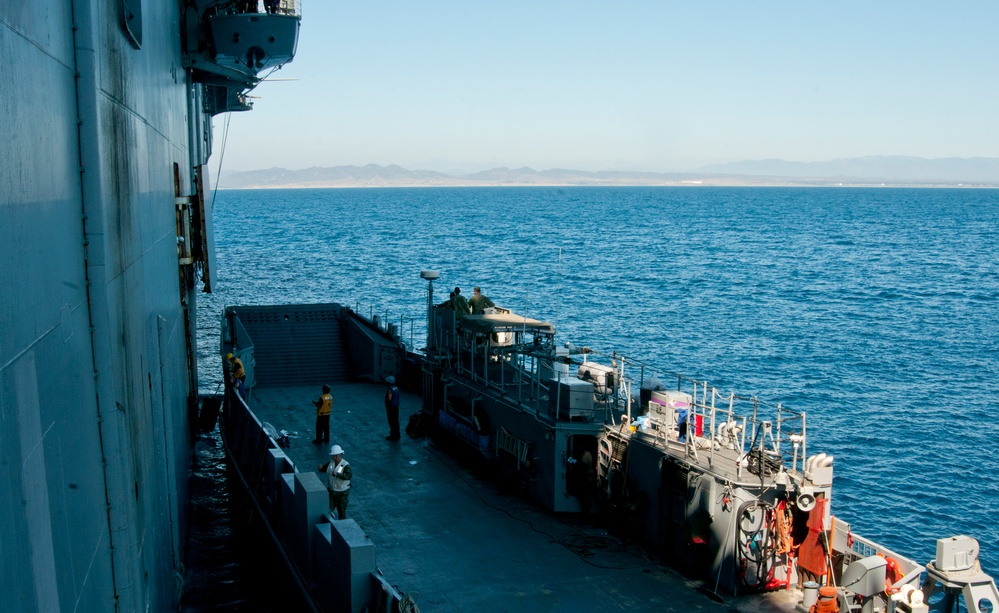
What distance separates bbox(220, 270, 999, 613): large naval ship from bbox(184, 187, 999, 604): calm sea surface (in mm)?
1872

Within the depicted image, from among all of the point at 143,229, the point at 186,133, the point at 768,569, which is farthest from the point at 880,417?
the point at 143,229

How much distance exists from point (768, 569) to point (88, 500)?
9.17 m

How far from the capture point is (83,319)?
23.0 ft

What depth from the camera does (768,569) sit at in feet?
41.7

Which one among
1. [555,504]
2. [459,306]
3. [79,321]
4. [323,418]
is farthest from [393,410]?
[79,321]

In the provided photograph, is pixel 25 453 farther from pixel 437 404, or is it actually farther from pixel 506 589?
pixel 437 404

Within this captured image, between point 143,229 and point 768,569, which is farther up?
point 143,229

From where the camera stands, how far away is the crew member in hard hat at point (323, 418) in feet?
61.9

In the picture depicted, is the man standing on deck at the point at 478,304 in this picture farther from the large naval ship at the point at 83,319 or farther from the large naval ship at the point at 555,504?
the large naval ship at the point at 83,319

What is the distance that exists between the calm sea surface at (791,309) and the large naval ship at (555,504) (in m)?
1.87

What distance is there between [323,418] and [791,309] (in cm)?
4457

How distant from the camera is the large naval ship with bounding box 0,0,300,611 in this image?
5035 mm

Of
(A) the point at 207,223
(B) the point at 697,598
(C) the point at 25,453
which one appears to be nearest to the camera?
(C) the point at 25,453

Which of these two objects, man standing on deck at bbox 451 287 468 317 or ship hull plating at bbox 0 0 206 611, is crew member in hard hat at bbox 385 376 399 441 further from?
ship hull plating at bbox 0 0 206 611
